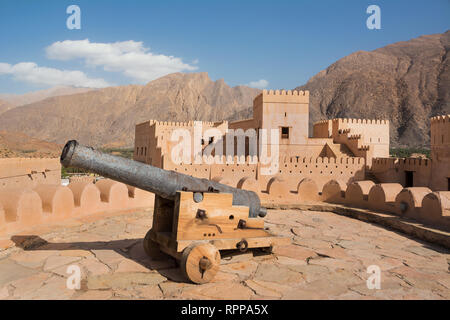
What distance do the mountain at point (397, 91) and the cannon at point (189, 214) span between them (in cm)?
6628

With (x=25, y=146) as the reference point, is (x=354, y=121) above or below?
above

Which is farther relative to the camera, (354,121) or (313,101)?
(313,101)

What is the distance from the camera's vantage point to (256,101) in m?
21.3

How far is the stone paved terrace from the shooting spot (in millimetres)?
3334

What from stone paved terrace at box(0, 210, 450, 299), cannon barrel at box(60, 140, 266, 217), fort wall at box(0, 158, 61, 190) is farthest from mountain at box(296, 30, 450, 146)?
cannon barrel at box(60, 140, 266, 217)

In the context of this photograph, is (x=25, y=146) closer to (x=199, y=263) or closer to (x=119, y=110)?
(x=199, y=263)

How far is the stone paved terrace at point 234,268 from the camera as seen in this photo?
333cm

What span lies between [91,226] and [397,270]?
180 inches

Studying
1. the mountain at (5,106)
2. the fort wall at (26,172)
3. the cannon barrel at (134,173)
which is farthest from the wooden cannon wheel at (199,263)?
the mountain at (5,106)

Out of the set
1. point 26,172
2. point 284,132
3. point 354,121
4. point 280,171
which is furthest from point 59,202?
point 354,121

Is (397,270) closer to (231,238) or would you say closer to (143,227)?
(231,238)

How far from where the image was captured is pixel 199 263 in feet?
11.6

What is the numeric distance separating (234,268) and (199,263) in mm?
669

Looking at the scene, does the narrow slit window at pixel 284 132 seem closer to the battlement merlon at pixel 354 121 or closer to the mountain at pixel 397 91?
the battlement merlon at pixel 354 121
